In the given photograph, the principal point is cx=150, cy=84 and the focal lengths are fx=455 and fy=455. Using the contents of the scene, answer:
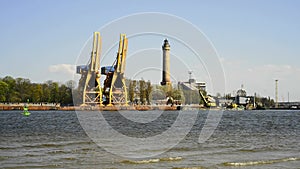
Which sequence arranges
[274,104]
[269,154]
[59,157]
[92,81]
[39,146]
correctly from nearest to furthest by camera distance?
[59,157] < [269,154] < [39,146] < [92,81] < [274,104]

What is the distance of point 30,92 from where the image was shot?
332 ft

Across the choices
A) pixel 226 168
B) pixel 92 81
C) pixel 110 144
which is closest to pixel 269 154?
pixel 226 168

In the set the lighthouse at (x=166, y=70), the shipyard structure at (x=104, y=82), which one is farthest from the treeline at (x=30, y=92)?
the lighthouse at (x=166, y=70)

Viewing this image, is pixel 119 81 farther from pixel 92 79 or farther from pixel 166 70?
pixel 166 70

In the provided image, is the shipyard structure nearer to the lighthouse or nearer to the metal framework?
the metal framework

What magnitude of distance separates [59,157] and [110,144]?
4665 mm

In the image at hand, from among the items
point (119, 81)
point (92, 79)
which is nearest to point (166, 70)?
point (119, 81)

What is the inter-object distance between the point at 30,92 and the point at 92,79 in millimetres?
23761

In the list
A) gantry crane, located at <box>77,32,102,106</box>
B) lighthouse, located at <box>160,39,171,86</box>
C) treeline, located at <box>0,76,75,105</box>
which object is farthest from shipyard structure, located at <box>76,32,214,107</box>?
lighthouse, located at <box>160,39,171,86</box>

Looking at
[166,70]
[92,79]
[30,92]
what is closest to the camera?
[92,79]

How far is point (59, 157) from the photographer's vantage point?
15570 mm

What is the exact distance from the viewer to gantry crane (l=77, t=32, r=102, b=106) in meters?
82.1

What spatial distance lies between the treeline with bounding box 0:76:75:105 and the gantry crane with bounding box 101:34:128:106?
1323 centimetres

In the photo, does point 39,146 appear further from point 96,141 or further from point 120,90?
Result: point 120,90
